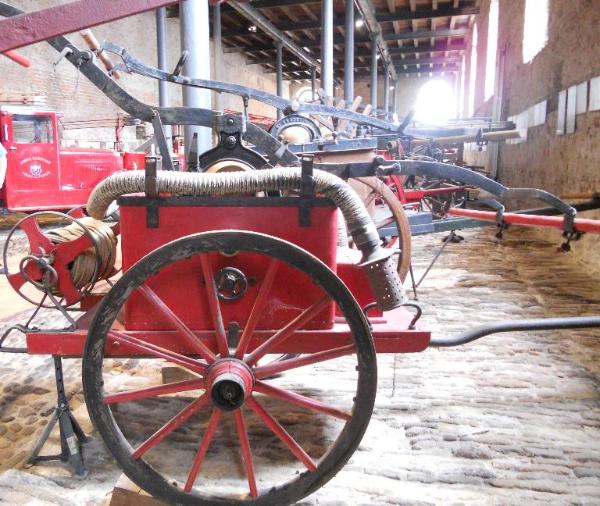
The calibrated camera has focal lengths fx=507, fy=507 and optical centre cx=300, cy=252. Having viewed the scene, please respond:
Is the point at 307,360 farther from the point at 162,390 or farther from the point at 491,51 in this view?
the point at 491,51

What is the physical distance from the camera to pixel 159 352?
1667 millimetres

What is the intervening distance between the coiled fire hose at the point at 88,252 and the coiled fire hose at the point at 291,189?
468 mm

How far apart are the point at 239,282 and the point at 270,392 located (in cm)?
38

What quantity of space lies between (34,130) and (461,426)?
26.4ft

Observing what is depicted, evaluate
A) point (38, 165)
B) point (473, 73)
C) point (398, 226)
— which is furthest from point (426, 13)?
point (398, 226)

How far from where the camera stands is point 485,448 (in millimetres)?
2119

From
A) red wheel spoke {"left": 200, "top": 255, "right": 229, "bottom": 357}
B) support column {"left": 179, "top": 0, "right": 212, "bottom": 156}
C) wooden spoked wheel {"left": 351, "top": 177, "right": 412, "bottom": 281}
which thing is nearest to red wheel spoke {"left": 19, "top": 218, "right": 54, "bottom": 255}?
red wheel spoke {"left": 200, "top": 255, "right": 229, "bottom": 357}

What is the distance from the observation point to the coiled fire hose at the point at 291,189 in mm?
1675

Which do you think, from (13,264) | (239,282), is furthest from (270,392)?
(13,264)

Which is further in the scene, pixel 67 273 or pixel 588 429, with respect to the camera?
pixel 588 429

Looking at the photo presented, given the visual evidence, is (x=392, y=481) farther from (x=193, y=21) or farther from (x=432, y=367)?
(x=193, y=21)

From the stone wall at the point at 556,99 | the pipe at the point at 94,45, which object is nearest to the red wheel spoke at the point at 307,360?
the pipe at the point at 94,45

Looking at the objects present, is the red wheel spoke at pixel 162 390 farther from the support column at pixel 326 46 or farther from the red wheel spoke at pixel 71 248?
the support column at pixel 326 46

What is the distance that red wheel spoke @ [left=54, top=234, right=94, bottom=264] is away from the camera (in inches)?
81.4
